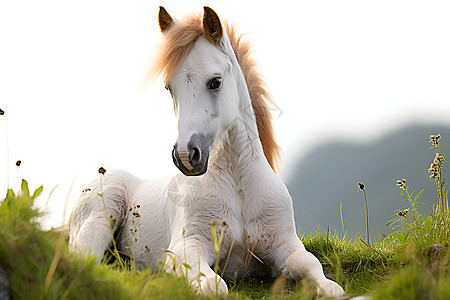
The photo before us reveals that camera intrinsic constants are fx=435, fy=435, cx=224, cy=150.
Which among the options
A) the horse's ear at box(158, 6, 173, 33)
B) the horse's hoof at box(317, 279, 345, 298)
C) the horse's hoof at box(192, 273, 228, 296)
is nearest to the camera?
the horse's hoof at box(192, 273, 228, 296)

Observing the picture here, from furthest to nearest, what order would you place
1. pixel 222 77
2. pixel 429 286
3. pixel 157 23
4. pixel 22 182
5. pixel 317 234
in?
1. pixel 317 234
2. pixel 157 23
3. pixel 222 77
4. pixel 22 182
5. pixel 429 286

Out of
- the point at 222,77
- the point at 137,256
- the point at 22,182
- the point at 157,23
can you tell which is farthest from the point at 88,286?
the point at 157,23

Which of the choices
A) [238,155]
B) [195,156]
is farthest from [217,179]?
[195,156]

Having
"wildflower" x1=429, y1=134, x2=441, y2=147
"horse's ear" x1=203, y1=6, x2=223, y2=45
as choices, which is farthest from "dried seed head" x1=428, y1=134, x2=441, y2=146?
"horse's ear" x1=203, y1=6, x2=223, y2=45

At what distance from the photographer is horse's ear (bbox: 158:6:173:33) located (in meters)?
4.33

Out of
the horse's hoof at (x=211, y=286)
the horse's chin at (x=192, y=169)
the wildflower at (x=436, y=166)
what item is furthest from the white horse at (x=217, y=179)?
the wildflower at (x=436, y=166)

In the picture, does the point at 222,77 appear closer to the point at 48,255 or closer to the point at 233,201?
the point at 233,201

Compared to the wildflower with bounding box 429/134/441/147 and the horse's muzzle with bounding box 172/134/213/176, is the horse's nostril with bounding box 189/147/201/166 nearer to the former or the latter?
the horse's muzzle with bounding box 172/134/213/176

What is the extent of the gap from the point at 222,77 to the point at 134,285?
2.04m

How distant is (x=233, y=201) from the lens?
3996 millimetres

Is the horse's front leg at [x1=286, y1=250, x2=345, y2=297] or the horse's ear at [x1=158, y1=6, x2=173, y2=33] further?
the horse's ear at [x1=158, y1=6, x2=173, y2=33]

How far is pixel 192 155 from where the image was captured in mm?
3430

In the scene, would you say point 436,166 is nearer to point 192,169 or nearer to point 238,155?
point 238,155

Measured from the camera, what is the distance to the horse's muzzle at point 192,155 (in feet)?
11.1
